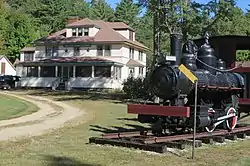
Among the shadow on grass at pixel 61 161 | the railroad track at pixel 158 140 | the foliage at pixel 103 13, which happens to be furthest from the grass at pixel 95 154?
the foliage at pixel 103 13

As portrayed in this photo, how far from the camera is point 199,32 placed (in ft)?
105

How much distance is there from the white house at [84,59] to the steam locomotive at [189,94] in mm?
35533

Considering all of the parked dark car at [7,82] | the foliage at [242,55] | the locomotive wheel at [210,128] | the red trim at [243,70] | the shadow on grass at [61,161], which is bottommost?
the shadow on grass at [61,161]

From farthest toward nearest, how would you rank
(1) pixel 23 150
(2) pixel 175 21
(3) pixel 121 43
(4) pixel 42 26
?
(4) pixel 42 26 < (3) pixel 121 43 < (2) pixel 175 21 < (1) pixel 23 150

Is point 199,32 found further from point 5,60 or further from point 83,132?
point 5,60

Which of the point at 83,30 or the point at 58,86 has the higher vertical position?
the point at 83,30

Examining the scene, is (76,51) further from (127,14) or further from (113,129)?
Result: (127,14)

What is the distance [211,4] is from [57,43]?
26.3m

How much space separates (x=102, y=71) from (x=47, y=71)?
717cm

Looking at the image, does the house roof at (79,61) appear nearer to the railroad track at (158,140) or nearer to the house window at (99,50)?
the house window at (99,50)

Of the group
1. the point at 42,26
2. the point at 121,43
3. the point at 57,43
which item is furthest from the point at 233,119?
the point at 42,26

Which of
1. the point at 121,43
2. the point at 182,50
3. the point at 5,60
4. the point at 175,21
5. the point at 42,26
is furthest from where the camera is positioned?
the point at 42,26

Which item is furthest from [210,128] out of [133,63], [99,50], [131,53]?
[131,53]

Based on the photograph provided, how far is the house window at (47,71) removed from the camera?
53531 mm
